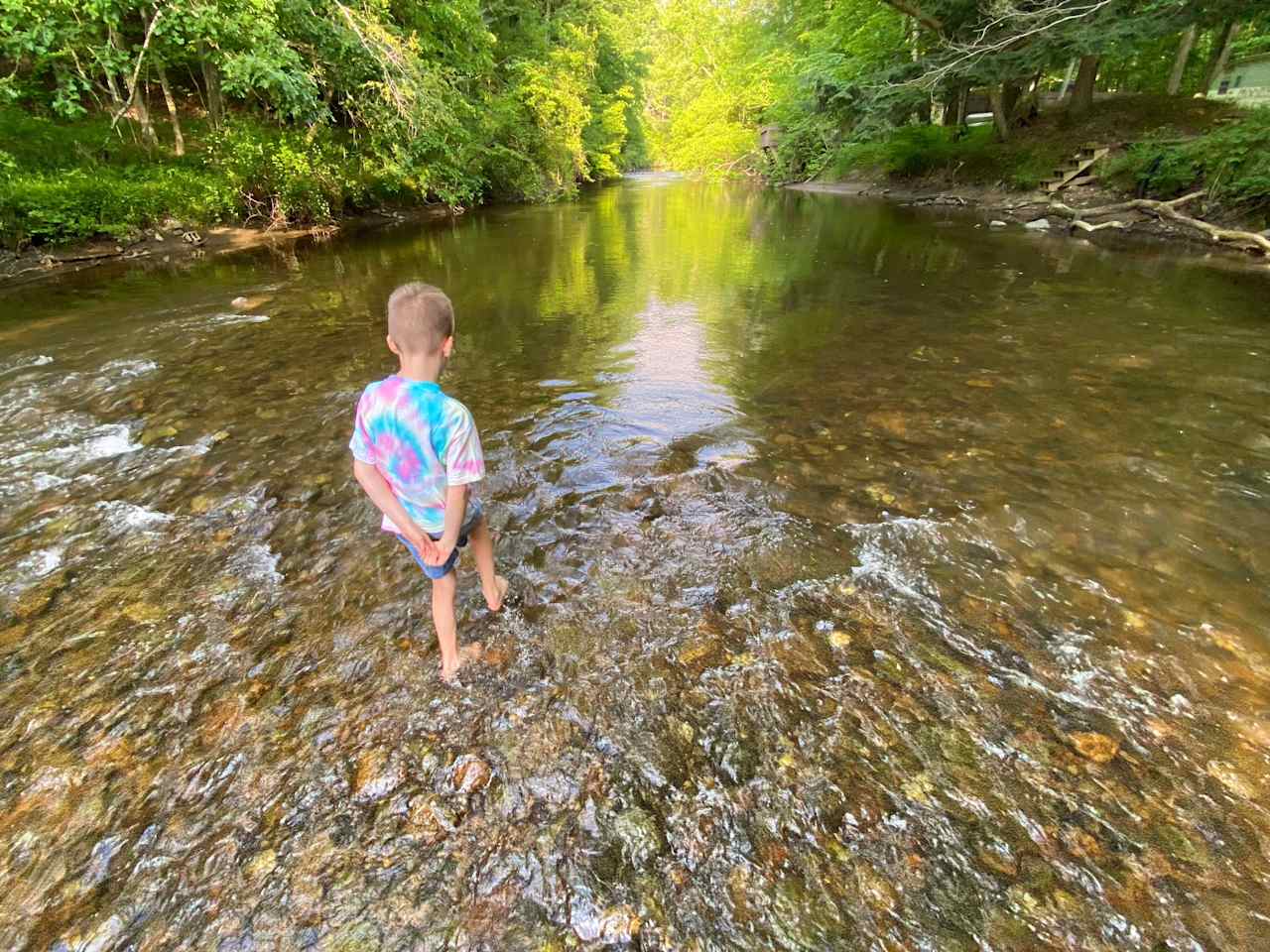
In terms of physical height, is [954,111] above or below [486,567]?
above

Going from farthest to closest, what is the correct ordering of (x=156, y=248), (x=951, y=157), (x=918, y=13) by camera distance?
(x=951, y=157) < (x=918, y=13) < (x=156, y=248)

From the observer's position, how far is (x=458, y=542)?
104 inches

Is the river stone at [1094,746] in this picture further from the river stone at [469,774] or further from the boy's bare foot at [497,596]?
the boy's bare foot at [497,596]

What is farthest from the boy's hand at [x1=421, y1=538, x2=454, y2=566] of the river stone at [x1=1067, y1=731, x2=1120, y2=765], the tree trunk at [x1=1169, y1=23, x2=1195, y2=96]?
the tree trunk at [x1=1169, y1=23, x2=1195, y2=96]

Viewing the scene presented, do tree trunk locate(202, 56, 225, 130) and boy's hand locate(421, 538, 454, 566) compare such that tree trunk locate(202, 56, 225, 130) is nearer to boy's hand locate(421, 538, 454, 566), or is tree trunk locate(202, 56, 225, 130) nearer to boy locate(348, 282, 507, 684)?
boy locate(348, 282, 507, 684)

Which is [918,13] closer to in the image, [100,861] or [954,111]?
[954,111]

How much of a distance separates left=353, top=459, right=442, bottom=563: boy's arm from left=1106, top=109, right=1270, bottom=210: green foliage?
18.1 m

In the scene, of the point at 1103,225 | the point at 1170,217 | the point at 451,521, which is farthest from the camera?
the point at 1103,225

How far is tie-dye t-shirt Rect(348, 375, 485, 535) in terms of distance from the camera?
2.25 metres

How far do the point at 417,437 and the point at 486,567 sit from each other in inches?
36.4

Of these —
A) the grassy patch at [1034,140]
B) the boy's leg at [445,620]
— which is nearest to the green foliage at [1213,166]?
the grassy patch at [1034,140]

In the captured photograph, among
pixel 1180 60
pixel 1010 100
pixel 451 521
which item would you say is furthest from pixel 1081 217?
pixel 451 521

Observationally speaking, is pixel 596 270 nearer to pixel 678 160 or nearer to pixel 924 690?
pixel 924 690

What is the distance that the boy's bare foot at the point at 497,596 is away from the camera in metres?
3.08
